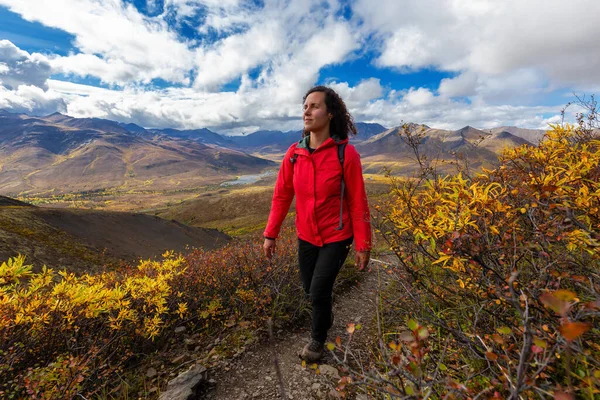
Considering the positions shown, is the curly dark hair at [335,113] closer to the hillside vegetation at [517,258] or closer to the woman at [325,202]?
the woman at [325,202]

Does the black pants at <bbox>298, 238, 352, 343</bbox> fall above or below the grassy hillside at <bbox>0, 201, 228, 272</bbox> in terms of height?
above

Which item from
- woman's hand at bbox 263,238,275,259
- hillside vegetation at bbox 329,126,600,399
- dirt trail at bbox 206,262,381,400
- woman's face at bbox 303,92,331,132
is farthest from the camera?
woman's hand at bbox 263,238,275,259

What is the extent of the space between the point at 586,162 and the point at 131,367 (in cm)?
465

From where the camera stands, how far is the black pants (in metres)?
3.17

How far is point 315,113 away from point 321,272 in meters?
1.78

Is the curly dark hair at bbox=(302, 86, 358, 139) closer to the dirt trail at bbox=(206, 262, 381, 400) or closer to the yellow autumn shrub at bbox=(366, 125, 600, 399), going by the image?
the yellow autumn shrub at bbox=(366, 125, 600, 399)

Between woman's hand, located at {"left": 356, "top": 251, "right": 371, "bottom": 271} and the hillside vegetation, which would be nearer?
the hillside vegetation

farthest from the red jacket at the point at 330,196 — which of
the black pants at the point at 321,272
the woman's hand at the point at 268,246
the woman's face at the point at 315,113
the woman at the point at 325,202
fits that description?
the woman's hand at the point at 268,246

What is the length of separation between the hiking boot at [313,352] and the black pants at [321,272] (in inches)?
2.5

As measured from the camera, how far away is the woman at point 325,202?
10.3 ft

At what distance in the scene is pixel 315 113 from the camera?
3.28 meters

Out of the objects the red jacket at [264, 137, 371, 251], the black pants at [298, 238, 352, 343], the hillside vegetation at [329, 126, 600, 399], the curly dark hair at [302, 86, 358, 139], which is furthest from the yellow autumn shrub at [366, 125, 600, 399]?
the curly dark hair at [302, 86, 358, 139]

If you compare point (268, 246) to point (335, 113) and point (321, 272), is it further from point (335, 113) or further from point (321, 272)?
point (335, 113)

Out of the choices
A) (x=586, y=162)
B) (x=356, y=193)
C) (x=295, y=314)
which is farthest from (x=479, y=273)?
(x=295, y=314)
